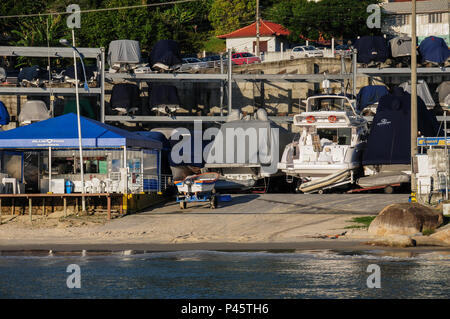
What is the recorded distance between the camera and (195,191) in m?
33.9

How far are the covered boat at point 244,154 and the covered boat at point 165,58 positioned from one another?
9.65m

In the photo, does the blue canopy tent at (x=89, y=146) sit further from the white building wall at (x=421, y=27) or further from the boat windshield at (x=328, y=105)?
the white building wall at (x=421, y=27)

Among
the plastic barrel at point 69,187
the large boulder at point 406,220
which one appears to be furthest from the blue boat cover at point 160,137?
the large boulder at point 406,220

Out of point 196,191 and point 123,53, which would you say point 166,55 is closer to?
point 123,53

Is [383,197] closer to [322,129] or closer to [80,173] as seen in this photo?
[322,129]

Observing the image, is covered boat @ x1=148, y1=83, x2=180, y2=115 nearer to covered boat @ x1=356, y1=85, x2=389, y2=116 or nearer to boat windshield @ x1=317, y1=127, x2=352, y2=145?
covered boat @ x1=356, y1=85, x2=389, y2=116

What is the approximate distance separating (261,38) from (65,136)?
149 feet

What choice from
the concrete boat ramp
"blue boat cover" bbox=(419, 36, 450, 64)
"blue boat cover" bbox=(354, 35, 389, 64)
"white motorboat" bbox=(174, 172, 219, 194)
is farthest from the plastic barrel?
"blue boat cover" bbox=(419, 36, 450, 64)

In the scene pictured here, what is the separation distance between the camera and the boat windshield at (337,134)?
4102 cm

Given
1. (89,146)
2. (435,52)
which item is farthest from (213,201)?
(435,52)

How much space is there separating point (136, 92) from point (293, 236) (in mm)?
23234

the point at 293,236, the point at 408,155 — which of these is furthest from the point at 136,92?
the point at 293,236

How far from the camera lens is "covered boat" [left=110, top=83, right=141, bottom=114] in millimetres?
48844

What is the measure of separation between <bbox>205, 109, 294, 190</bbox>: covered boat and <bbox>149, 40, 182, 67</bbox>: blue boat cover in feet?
31.7
